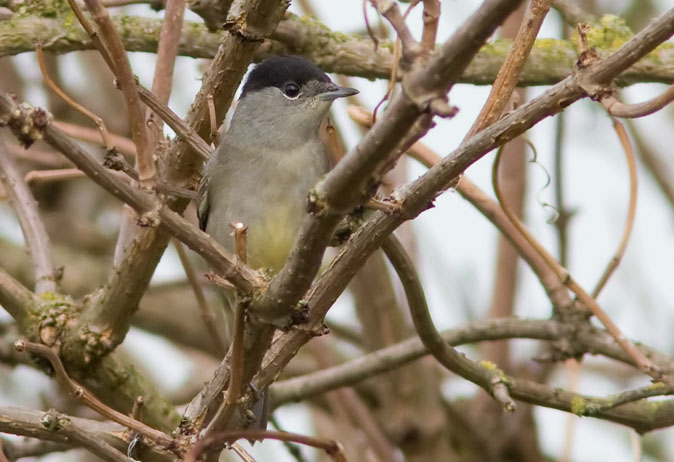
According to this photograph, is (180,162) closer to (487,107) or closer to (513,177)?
(487,107)

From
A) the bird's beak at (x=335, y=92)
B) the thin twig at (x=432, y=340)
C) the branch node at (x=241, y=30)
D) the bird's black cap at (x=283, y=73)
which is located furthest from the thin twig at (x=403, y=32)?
the bird's beak at (x=335, y=92)

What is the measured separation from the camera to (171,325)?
541cm

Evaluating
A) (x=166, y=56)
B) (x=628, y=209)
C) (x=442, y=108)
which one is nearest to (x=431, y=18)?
(x=442, y=108)

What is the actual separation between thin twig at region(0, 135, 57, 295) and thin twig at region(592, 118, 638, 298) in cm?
195

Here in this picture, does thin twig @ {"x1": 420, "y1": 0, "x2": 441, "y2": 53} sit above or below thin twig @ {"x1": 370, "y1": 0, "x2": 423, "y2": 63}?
above

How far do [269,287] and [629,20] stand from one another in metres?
4.08

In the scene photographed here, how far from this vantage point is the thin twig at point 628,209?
3463mm

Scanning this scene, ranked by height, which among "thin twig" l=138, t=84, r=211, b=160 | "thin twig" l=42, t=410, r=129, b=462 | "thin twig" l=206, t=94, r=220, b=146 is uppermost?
"thin twig" l=206, t=94, r=220, b=146

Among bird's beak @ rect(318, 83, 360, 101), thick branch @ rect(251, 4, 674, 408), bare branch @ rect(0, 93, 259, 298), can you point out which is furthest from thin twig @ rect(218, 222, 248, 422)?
bird's beak @ rect(318, 83, 360, 101)

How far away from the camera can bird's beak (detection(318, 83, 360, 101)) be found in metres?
3.94

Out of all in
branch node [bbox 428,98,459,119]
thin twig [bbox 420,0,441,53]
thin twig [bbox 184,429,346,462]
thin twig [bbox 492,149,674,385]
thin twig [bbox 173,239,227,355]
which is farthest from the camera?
thin twig [bbox 173,239,227,355]

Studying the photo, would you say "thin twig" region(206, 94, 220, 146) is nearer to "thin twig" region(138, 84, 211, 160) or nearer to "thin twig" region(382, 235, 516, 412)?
"thin twig" region(138, 84, 211, 160)

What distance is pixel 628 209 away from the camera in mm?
3732

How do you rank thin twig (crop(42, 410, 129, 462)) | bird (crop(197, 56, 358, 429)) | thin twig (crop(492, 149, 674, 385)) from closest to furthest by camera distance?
thin twig (crop(42, 410, 129, 462))
thin twig (crop(492, 149, 674, 385))
bird (crop(197, 56, 358, 429))
